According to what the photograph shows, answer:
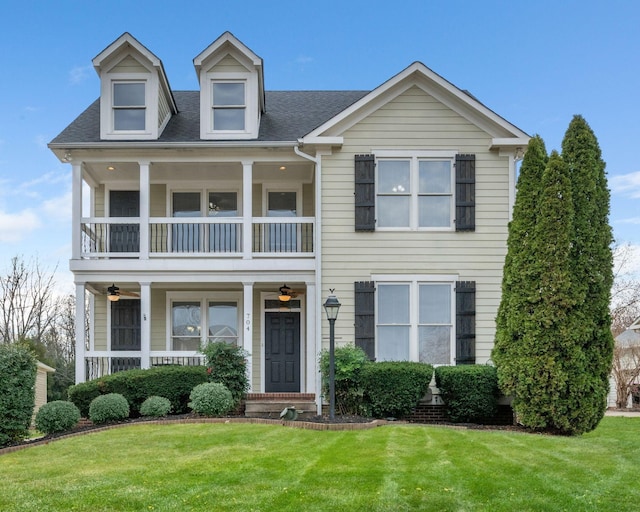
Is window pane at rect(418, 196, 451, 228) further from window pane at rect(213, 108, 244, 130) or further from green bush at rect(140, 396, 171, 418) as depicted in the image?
green bush at rect(140, 396, 171, 418)

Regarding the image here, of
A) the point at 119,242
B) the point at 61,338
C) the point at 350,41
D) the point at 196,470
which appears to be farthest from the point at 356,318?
the point at 61,338

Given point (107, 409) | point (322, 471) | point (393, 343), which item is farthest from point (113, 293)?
point (322, 471)

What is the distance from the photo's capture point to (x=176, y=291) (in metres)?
16.3

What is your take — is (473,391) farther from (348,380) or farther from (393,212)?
(393,212)

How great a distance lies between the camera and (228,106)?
15203 millimetres

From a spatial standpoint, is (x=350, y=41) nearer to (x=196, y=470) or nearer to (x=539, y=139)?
(x=539, y=139)

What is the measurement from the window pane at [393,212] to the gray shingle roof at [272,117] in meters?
2.53

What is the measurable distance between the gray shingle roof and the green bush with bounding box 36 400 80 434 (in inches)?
222

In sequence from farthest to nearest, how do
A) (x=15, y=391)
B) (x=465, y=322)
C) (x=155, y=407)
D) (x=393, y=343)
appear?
(x=393, y=343) → (x=465, y=322) → (x=155, y=407) → (x=15, y=391)

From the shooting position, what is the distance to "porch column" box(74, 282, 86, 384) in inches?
558

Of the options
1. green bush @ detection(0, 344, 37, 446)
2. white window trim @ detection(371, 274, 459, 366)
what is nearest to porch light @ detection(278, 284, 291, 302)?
white window trim @ detection(371, 274, 459, 366)

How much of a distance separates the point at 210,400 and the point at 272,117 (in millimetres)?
7436

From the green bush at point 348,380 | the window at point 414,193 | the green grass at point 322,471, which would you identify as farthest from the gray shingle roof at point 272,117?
the green grass at point 322,471

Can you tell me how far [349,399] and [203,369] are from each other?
2966mm
